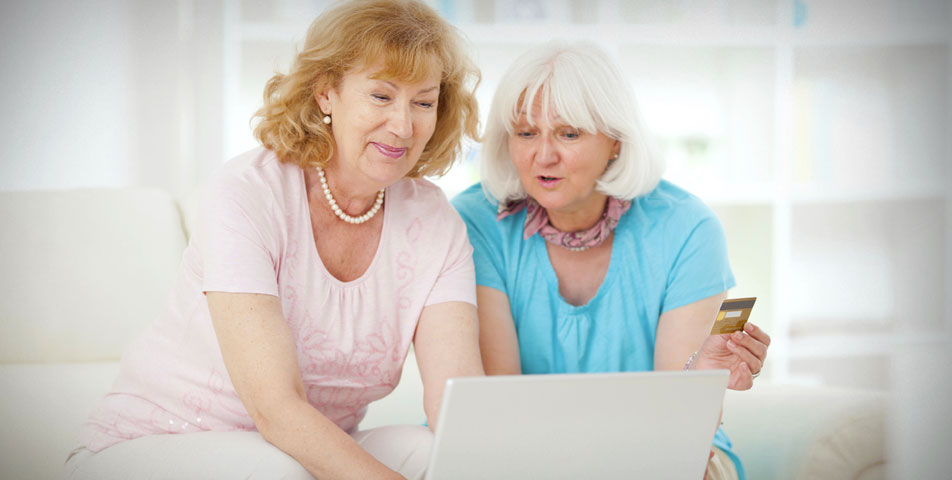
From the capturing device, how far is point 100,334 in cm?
182

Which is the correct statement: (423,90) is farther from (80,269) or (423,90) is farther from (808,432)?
(808,432)

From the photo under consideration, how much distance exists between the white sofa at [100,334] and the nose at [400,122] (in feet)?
2.54

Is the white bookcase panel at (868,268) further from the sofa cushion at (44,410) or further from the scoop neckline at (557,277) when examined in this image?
the sofa cushion at (44,410)

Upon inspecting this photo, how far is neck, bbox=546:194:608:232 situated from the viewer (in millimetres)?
1677

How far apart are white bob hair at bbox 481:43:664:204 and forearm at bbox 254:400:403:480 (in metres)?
0.71

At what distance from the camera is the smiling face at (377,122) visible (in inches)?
53.1

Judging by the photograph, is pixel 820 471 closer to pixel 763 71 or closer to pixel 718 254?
pixel 718 254

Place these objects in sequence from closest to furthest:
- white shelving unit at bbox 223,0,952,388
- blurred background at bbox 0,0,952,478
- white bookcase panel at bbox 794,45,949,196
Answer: blurred background at bbox 0,0,952,478 → white shelving unit at bbox 223,0,952,388 → white bookcase panel at bbox 794,45,949,196

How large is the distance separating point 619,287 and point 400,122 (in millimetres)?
573

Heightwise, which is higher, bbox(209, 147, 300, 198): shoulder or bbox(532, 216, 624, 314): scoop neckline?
bbox(209, 147, 300, 198): shoulder

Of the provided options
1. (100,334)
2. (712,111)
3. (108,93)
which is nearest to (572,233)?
(100,334)

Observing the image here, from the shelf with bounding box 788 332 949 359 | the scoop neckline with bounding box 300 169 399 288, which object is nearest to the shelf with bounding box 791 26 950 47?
the shelf with bounding box 788 332 949 359

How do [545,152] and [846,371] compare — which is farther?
[846,371]

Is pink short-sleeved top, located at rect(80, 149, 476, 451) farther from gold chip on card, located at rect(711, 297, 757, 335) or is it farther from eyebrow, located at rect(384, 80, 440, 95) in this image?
gold chip on card, located at rect(711, 297, 757, 335)
